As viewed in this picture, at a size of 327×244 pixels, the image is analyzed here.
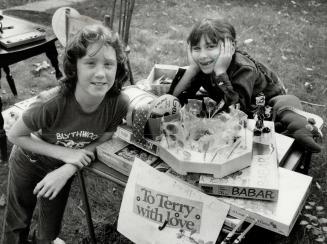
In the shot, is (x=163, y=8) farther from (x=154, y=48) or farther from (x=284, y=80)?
(x=284, y=80)

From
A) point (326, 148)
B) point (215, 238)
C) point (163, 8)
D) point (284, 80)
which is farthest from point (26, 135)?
point (163, 8)

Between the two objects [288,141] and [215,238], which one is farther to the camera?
[288,141]

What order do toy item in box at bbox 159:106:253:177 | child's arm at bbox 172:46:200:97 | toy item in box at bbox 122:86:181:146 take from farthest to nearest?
child's arm at bbox 172:46:200:97, toy item in box at bbox 122:86:181:146, toy item in box at bbox 159:106:253:177

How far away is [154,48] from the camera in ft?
15.6

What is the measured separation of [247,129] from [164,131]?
37 centimetres

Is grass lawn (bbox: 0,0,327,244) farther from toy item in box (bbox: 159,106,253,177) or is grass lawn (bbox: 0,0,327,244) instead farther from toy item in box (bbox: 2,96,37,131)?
toy item in box (bbox: 159,106,253,177)

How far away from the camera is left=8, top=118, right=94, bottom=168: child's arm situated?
186 cm

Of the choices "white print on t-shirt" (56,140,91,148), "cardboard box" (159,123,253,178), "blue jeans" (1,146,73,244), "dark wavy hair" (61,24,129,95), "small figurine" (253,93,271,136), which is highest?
"dark wavy hair" (61,24,129,95)

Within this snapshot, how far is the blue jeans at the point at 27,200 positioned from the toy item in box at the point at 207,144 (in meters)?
0.60

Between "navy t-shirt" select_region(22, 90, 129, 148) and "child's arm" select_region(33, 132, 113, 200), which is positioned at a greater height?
"navy t-shirt" select_region(22, 90, 129, 148)

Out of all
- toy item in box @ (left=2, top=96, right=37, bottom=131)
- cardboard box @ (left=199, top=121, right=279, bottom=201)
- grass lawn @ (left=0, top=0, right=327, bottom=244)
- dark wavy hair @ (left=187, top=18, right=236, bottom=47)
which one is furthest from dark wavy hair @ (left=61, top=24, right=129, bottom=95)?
grass lawn @ (left=0, top=0, right=327, bottom=244)

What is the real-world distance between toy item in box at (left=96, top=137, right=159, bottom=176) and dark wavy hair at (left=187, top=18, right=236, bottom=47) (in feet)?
2.35

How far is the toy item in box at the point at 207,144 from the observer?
1641mm

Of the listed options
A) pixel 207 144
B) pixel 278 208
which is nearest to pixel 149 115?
pixel 207 144
